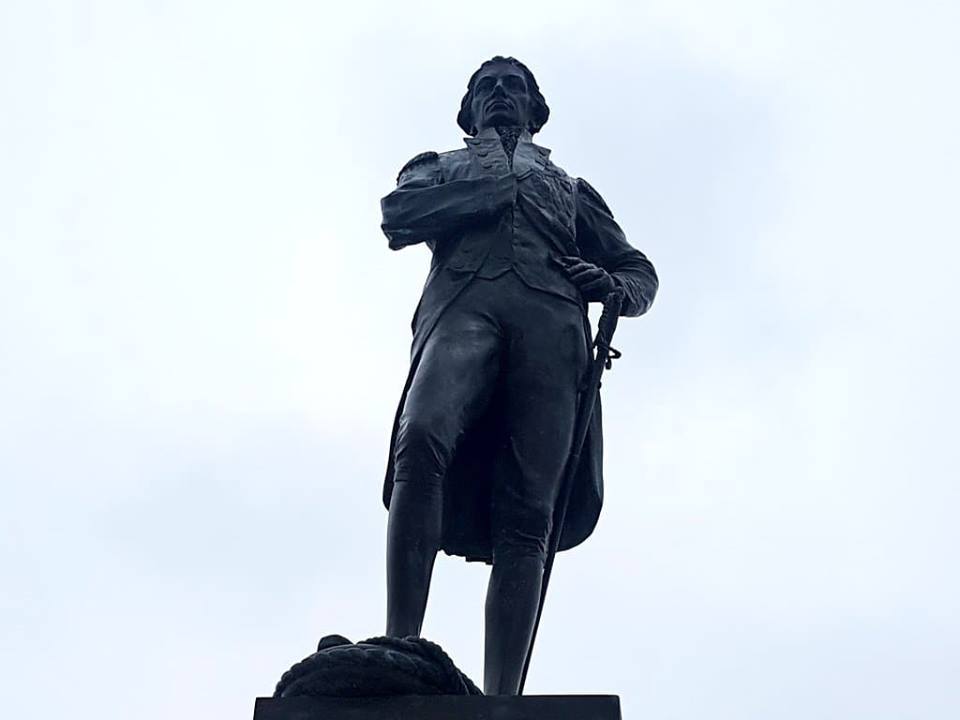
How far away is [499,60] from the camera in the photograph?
8523 mm

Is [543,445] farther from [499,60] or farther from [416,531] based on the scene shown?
[499,60]

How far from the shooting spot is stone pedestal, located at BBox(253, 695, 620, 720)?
5.54 metres

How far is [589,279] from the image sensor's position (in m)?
7.57

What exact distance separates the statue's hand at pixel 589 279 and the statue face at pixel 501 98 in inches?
41.2

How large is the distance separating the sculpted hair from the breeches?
142 cm

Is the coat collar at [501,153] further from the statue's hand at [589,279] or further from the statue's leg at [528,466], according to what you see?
the statue's leg at [528,466]

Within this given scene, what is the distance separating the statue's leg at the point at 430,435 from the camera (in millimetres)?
6375

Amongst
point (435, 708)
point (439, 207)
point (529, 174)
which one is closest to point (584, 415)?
point (439, 207)

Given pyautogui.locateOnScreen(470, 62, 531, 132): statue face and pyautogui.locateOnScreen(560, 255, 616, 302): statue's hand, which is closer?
pyautogui.locateOnScreen(560, 255, 616, 302): statue's hand

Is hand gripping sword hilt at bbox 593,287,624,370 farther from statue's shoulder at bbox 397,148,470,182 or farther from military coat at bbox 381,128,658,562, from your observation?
statue's shoulder at bbox 397,148,470,182

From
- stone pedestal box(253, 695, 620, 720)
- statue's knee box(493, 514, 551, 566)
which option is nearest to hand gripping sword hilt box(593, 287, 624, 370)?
statue's knee box(493, 514, 551, 566)

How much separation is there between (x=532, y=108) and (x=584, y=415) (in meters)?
1.98

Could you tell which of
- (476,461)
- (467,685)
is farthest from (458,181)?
(467,685)

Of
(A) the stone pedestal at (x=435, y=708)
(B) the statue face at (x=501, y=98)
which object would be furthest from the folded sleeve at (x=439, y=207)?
(A) the stone pedestal at (x=435, y=708)
